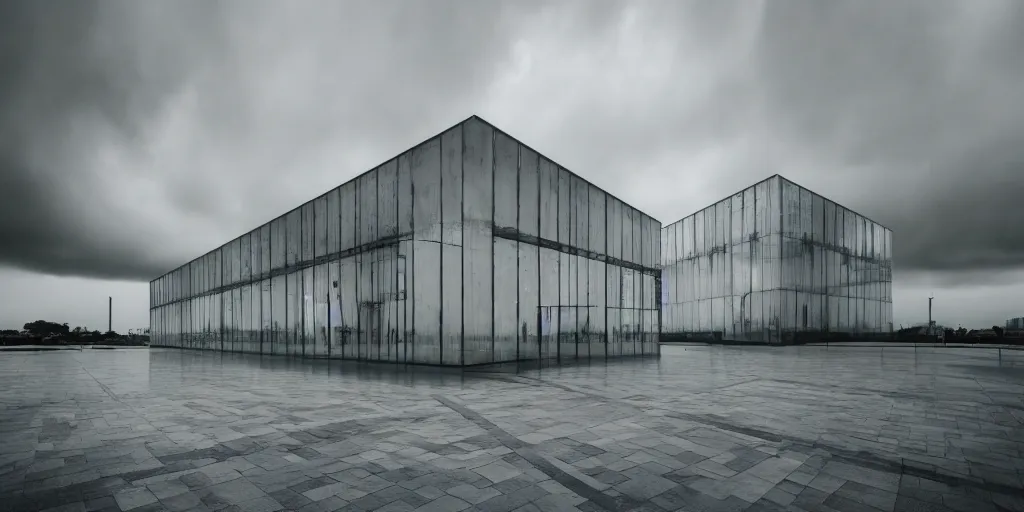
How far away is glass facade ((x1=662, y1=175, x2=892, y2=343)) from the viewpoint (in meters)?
43.4

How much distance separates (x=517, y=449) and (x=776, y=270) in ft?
146

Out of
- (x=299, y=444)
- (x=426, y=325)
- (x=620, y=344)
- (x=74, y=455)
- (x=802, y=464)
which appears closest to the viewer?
(x=802, y=464)

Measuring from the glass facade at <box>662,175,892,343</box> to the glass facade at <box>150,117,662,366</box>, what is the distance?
19.4m

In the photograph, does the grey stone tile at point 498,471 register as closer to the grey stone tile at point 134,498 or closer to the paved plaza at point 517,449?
the paved plaza at point 517,449

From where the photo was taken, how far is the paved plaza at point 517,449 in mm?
4645

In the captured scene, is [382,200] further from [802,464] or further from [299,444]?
[802,464]

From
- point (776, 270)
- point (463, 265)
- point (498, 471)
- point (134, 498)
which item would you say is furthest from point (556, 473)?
point (776, 270)

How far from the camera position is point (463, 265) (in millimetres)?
18422

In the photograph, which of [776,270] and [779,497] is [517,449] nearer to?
[779,497]

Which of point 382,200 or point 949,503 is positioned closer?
point 949,503

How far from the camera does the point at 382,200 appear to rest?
72.2 feet

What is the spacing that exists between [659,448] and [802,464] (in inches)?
68.1

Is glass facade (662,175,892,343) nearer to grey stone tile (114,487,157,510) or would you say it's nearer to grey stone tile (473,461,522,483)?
grey stone tile (473,461,522,483)

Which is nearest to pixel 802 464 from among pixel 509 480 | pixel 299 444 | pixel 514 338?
pixel 509 480
